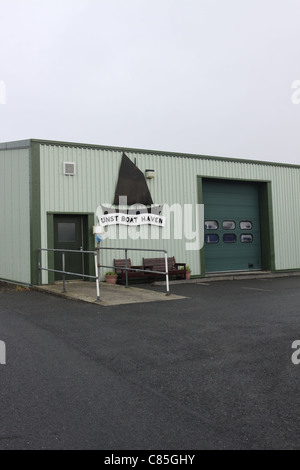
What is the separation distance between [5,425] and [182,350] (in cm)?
259

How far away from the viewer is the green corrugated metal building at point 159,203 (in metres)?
12.8

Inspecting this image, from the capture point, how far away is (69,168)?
13.2m

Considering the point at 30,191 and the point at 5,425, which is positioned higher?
the point at 30,191

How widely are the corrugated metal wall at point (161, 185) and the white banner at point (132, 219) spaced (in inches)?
9.5

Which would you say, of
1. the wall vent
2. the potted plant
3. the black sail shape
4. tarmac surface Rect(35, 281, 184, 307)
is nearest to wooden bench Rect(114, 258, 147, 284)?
the potted plant

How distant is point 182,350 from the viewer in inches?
210

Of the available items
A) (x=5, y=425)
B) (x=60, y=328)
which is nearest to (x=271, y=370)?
(x=5, y=425)

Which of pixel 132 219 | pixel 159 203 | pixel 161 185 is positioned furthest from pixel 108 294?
pixel 161 185

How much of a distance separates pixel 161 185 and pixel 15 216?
5.07m

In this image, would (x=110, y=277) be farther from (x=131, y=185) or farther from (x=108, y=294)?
(x=131, y=185)

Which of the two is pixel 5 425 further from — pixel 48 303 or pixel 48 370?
pixel 48 303

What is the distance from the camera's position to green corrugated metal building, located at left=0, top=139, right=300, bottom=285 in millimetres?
12789

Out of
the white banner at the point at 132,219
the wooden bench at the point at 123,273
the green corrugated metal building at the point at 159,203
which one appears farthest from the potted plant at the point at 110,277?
the white banner at the point at 132,219

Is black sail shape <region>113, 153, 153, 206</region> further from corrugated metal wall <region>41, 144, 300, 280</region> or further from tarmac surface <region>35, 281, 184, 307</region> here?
tarmac surface <region>35, 281, 184, 307</region>
